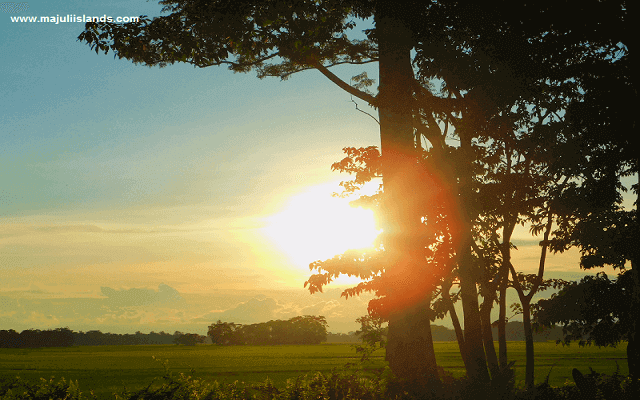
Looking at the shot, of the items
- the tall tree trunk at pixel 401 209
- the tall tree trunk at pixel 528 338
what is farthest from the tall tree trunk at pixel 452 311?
the tall tree trunk at pixel 401 209

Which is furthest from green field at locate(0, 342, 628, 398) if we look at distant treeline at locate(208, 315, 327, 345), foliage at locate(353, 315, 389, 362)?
distant treeline at locate(208, 315, 327, 345)

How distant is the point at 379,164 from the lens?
14.0 meters

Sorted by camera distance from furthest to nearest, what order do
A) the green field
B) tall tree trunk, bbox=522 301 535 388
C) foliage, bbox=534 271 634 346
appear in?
the green field → foliage, bbox=534 271 634 346 → tall tree trunk, bbox=522 301 535 388

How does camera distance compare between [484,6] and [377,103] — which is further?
[377,103]

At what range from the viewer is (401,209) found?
13.2 metres

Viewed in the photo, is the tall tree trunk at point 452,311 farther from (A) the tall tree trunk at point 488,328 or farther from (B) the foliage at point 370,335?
(B) the foliage at point 370,335

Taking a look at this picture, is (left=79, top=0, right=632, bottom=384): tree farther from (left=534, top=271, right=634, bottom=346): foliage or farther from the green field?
(left=534, top=271, right=634, bottom=346): foliage

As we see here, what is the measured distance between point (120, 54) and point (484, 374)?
13167 millimetres

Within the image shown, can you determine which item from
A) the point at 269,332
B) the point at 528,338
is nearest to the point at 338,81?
the point at 528,338

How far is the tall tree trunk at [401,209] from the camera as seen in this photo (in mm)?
12445

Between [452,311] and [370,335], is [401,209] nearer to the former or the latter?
[370,335]

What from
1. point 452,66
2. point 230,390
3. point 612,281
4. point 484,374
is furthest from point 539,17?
point 612,281

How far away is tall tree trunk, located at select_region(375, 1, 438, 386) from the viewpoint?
12.4 m

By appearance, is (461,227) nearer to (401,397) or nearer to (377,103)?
(377,103)
